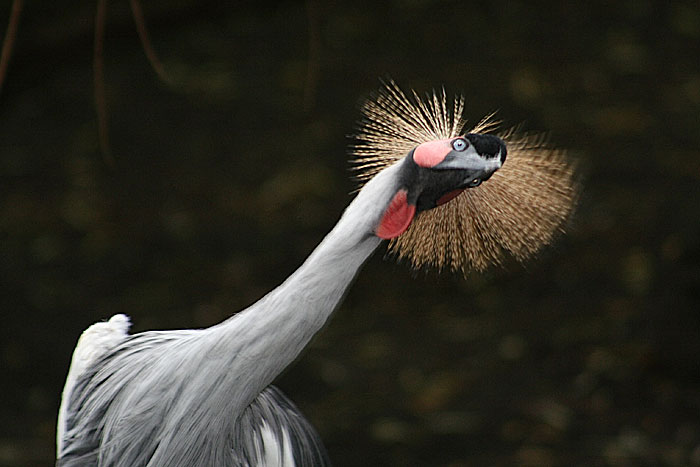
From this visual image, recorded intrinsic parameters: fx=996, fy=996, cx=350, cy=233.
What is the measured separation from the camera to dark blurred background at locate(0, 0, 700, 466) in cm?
232

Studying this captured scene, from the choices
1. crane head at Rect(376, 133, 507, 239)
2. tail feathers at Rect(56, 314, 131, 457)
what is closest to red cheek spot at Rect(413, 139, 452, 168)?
crane head at Rect(376, 133, 507, 239)

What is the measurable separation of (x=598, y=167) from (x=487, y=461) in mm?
1112

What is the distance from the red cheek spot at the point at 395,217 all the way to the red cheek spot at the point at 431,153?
0.04m

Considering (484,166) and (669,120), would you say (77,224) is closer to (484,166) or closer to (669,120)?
(669,120)

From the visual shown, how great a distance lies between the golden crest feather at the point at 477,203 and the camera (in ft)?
3.59

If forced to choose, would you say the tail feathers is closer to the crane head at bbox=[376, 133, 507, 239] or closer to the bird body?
the bird body

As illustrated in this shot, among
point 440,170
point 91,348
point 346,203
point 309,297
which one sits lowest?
point 346,203

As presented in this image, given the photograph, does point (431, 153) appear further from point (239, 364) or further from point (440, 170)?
point (239, 364)

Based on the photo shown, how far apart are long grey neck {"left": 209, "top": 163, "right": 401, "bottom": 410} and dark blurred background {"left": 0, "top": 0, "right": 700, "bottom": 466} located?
3.27 ft

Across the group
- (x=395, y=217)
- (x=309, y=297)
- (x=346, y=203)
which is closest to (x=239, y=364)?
(x=309, y=297)

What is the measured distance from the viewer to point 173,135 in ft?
10.1

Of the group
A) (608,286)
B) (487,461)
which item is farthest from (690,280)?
(487,461)

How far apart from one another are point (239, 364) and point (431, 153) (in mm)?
298

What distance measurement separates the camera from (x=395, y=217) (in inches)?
40.2
